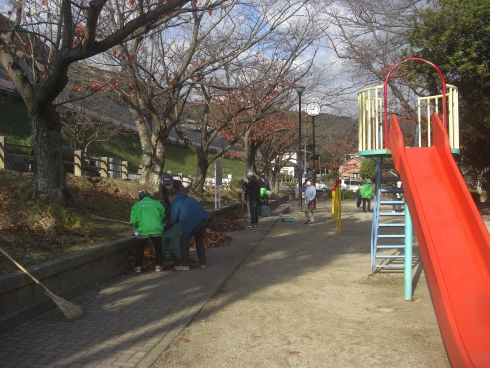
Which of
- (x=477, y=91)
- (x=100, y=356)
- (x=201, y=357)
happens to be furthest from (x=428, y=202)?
(x=477, y=91)

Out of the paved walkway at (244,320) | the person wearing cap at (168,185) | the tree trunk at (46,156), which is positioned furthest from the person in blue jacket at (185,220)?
the tree trunk at (46,156)

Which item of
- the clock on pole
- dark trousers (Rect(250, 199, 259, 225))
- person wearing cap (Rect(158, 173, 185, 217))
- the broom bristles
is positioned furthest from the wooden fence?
the clock on pole

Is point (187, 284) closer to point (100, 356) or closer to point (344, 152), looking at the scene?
point (100, 356)

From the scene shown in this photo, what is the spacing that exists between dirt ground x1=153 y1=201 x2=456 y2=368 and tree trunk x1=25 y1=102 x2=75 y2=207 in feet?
12.9

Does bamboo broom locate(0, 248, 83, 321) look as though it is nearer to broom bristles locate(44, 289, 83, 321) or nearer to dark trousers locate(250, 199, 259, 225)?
broom bristles locate(44, 289, 83, 321)

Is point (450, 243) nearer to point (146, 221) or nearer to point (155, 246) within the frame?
point (146, 221)

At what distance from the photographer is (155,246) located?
29.6 feet

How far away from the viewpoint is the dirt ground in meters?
5.00

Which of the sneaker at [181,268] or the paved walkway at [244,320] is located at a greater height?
the sneaker at [181,268]

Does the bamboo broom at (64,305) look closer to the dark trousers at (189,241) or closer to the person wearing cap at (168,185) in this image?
the dark trousers at (189,241)

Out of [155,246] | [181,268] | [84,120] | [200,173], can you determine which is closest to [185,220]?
[155,246]

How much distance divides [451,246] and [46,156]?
7639mm

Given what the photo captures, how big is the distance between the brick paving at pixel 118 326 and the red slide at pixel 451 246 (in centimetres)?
273

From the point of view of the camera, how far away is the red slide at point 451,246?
4297 mm
